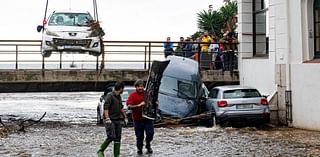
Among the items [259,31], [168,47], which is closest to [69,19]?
[168,47]

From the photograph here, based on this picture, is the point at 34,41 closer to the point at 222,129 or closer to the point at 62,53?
the point at 62,53

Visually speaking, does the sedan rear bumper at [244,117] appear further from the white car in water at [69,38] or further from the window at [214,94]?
the white car in water at [69,38]

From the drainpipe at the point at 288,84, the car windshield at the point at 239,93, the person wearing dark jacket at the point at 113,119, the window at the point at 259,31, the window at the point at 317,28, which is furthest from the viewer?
the window at the point at 259,31

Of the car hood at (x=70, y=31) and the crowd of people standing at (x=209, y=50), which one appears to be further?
the crowd of people standing at (x=209, y=50)

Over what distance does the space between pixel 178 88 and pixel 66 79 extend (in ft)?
16.5

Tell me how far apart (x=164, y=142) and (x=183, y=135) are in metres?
1.91

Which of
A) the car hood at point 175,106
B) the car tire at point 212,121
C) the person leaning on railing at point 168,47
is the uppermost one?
the person leaning on railing at point 168,47

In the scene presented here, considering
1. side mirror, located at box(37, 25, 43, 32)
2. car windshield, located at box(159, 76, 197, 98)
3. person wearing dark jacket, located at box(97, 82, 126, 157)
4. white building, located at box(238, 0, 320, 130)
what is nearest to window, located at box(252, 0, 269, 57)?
white building, located at box(238, 0, 320, 130)

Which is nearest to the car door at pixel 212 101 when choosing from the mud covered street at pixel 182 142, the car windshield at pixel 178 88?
the car windshield at pixel 178 88

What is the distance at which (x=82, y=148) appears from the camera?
15.0 metres

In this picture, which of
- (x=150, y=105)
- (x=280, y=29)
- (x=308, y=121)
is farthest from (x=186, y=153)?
(x=280, y=29)

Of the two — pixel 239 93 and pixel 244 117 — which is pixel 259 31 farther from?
pixel 244 117

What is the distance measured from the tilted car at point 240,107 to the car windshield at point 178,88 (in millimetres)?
1370

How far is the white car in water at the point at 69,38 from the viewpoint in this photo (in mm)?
24047
